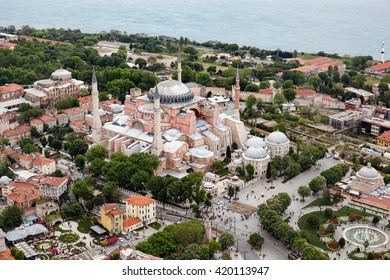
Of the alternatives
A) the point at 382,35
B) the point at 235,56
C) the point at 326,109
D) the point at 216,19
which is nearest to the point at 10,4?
the point at 216,19

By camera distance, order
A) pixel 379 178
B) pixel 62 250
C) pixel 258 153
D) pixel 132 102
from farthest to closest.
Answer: pixel 132 102 < pixel 258 153 < pixel 379 178 < pixel 62 250

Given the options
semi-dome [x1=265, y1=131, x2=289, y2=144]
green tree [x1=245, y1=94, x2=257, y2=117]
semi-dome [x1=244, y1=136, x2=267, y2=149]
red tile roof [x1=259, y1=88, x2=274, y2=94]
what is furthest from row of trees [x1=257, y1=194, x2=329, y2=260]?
red tile roof [x1=259, y1=88, x2=274, y2=94]

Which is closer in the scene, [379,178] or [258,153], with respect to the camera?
[379,178]

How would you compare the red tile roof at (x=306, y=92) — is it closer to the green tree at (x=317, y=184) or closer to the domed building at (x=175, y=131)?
the domed building at (x=175, y=131)

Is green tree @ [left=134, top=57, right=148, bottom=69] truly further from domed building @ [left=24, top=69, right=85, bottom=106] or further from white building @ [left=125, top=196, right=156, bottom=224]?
white building @ [left=125, top=196, right=156, bottom=224]

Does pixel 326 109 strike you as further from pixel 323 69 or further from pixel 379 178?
pixel 379 178

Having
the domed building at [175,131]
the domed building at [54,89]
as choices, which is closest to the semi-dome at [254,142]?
the domed building at [175,131]
